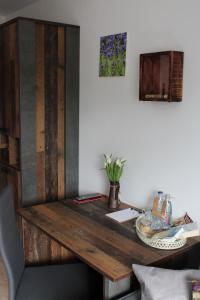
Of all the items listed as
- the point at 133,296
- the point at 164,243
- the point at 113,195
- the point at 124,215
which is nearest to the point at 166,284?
the point at 133,296

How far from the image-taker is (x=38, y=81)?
2.68m

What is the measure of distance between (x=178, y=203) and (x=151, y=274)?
2.37 feet

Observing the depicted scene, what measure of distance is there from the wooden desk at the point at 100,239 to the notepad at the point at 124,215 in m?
0.04

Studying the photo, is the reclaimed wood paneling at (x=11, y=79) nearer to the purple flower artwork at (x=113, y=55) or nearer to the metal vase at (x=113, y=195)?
the purple flower artwork at (x=113, y=55)

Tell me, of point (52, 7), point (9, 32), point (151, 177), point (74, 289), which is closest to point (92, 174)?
point (151, 177)

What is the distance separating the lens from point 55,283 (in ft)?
6.34

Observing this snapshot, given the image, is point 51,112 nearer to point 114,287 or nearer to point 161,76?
point 161,76

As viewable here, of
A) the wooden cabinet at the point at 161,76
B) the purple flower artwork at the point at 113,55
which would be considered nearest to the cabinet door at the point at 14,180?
the purple flower artwork at the point at 113,55

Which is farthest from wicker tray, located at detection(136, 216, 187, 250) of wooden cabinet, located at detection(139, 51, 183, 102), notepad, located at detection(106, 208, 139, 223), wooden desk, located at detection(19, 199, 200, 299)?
wooden cabinet, located at detection(139, 51, 183, 102)

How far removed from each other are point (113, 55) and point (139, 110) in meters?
0.47

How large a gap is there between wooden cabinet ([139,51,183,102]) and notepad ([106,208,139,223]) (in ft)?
2.43

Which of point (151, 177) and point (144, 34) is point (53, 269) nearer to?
point (151, 177)

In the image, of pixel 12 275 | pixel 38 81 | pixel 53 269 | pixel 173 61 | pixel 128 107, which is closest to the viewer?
pixel 12 275

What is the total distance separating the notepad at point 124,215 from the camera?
2.20m
